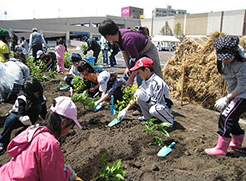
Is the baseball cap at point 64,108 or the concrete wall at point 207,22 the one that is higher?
the concrete wall at point 207,22

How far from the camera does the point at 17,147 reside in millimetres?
1622

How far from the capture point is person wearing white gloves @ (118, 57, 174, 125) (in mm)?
3225

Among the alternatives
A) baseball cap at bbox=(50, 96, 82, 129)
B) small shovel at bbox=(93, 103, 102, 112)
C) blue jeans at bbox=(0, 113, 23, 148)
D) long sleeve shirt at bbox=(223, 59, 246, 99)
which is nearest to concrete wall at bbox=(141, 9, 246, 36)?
small shovel at bbox=(93, 103, 102, 112)

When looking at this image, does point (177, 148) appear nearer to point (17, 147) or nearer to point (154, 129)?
point (154, 129)

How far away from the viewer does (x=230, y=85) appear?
8.68 ft

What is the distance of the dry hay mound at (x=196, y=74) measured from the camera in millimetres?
4590

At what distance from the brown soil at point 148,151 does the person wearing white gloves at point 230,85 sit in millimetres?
239

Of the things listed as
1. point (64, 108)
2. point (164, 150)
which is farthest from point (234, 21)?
point (64, 108)

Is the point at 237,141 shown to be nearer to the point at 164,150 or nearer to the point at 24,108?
the point at 164,150

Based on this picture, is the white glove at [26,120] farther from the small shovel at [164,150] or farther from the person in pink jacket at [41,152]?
the small shovel at [164,150]

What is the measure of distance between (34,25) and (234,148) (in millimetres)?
45641

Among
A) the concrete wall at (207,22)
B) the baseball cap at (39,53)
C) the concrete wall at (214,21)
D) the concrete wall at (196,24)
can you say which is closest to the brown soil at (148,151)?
the baseball cap at (39,53)

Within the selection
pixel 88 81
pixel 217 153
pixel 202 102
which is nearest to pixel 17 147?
pixel 217 153

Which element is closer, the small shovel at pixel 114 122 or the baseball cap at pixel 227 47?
the baseball cap at pixel 227 47
